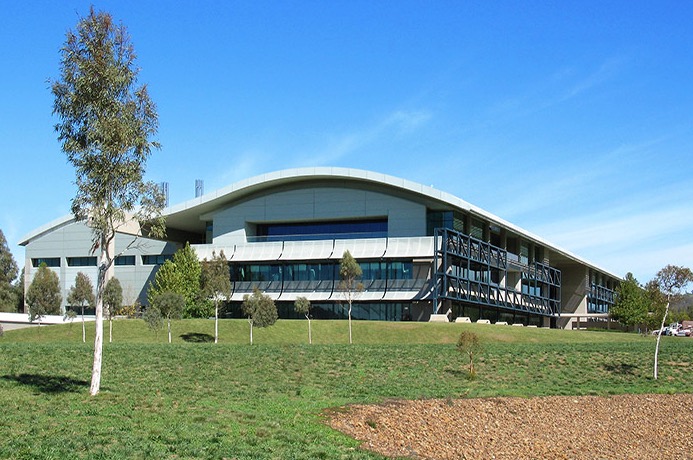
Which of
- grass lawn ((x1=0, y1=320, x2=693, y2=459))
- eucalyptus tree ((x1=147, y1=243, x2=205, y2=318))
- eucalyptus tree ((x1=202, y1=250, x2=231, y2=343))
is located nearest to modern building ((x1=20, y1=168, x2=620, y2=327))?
eucalyptus tree ((x1=147, y1=243, x2=205, y2=318))

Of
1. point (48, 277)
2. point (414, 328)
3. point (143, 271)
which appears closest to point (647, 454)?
point (414, 328)

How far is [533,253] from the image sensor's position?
310 feet

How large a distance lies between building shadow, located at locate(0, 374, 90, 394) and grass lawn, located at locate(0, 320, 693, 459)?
0.06 m

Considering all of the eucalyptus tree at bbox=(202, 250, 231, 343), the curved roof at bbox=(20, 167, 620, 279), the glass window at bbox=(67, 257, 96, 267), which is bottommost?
the eucalyptus tree at bbox=(202, 250, 231, 343)

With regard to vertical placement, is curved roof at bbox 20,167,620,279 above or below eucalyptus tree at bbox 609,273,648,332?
above

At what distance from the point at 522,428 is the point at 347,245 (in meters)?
50.2

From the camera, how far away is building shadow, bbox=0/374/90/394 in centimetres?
2278

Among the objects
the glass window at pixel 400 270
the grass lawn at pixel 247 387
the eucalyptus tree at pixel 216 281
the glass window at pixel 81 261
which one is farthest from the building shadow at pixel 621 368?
the glass window at pixel 81 261

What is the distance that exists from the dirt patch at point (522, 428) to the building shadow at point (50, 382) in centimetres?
864

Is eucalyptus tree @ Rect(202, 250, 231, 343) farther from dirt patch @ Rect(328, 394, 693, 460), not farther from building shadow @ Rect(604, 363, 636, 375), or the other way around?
dirt patch @ Rect(328, 394, 693, 460)

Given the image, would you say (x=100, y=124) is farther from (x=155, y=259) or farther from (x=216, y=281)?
(x=155, y=259)

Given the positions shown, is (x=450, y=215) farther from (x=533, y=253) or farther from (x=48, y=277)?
(x=48, y=277)

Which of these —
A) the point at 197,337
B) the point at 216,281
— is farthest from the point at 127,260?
the point at 216,281

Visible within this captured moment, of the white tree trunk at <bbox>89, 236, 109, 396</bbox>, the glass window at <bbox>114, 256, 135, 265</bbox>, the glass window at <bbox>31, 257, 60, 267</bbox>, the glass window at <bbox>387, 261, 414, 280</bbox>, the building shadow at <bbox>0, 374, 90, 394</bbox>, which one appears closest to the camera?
the white tree trunk at <bbox>89, 236, 109, 396</bbox>
